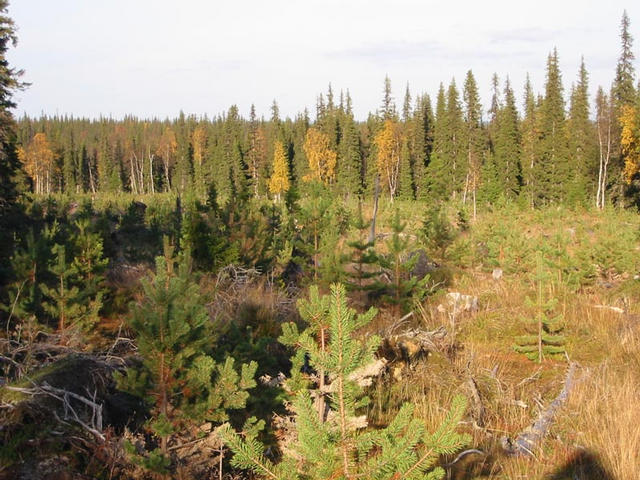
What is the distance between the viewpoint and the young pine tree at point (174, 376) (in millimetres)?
3357

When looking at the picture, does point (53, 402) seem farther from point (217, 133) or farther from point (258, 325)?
point (217, 133)

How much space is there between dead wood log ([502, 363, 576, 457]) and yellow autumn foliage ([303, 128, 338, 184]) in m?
56.9

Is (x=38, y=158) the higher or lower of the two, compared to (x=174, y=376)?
higher

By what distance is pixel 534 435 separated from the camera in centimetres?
401

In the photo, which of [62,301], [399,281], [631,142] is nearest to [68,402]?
[62,301]

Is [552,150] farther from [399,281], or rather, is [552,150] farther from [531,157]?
[399,281]

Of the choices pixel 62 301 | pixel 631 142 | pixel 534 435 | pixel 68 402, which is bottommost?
pixel 534 435

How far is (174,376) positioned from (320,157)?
58.6m

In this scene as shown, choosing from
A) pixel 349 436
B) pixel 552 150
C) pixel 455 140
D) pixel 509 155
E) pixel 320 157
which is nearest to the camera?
pixel 349 436

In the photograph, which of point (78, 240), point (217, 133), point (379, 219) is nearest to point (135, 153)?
point (217, 133)

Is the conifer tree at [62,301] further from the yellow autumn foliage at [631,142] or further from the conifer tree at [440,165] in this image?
the conifer tree at [440,165]

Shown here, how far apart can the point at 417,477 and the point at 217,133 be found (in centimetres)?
9169

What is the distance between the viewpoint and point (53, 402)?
3684 millimetres

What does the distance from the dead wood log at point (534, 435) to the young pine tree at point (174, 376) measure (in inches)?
80.5
